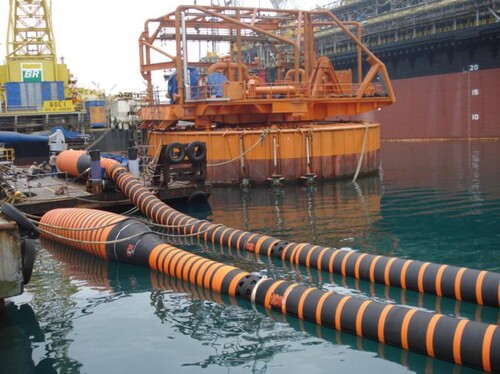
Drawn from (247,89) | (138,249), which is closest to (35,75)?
(247,89)

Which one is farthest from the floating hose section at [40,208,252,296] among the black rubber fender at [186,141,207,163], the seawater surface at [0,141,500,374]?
the black rubber fender at [186,141,207,163]

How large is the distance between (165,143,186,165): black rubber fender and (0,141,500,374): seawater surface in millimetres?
1800

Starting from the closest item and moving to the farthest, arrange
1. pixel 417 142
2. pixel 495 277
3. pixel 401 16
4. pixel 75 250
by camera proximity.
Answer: pixel 495 277
pixel 75 250
pixel 417 142
pixel 401 16

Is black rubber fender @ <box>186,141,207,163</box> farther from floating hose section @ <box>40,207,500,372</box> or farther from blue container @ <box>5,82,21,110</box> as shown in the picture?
blue container @ <box>5,82,21,110</box>

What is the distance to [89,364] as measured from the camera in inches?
314

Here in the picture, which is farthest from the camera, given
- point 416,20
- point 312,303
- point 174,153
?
point 416,20

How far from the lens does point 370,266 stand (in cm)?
1149

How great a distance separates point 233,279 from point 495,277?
4.62 m

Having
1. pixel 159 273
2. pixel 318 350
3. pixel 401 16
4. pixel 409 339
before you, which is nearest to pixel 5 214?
pixel 159 273

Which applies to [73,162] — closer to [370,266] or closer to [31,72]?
[370,266]

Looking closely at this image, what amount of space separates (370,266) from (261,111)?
18.1 meters

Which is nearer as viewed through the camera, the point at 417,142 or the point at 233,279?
the point at 233,279

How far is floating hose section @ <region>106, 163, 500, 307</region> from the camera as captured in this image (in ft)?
32.9

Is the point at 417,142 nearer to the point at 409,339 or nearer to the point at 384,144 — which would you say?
the point at 384,144
